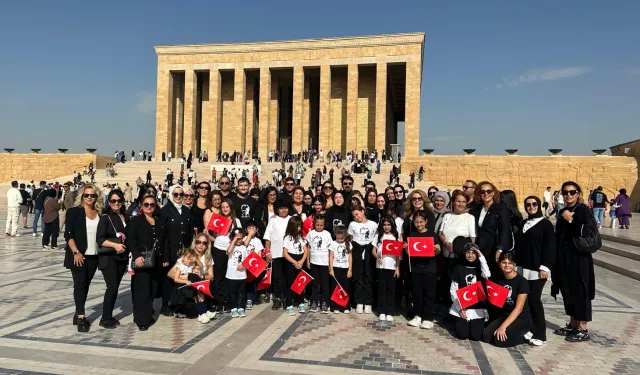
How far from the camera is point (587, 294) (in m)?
4.74

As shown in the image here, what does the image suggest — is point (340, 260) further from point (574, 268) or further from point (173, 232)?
point (574, 268)

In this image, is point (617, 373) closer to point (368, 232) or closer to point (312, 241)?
point (368, 232)

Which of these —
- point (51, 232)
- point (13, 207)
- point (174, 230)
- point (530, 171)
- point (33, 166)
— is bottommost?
point (51, 232)

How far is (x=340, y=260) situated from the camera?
574 centimetres

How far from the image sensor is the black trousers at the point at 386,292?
5.49m

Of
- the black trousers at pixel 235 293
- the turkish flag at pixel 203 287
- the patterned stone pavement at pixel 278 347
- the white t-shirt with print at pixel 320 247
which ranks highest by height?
the white t-shirt with print at pixel 320 247

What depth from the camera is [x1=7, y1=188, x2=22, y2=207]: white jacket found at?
468 inches

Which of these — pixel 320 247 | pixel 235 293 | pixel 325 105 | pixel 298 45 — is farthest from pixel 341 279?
pixel 298 45

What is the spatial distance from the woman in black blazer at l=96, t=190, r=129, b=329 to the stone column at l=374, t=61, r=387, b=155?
30852 millimetres

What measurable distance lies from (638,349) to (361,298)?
312 cm

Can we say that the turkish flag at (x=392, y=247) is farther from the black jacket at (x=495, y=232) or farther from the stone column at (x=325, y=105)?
the stone column at (x=325, y=105)

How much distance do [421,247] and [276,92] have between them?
35.1 meters

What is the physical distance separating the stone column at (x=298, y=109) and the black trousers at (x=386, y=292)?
31366mm

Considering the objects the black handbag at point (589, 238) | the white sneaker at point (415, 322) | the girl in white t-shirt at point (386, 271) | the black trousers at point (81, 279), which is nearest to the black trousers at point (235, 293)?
the black trousers at point (81, 279)
